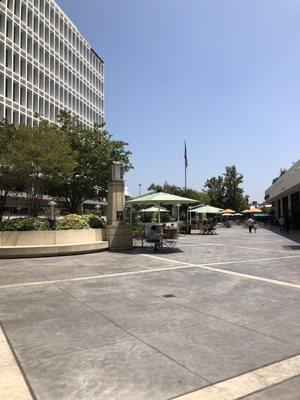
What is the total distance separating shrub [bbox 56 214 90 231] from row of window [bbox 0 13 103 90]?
121ft

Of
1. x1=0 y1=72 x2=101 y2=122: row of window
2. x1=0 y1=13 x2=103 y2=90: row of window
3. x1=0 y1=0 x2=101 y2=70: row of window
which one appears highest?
x1=0 y1=0 x2=101 y2=70: row of window

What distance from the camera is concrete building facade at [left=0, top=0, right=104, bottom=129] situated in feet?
159

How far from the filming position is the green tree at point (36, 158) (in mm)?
17688

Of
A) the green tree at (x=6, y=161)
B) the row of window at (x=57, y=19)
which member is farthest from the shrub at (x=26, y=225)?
the row of window at (x=57, y=19)

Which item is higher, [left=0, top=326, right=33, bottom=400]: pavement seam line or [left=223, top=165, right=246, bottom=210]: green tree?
[left=223, top=165, right=246, bottom=210]: green tree

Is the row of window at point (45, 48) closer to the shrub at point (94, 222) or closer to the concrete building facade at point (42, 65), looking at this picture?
the concrete building facade at point (42, 65)

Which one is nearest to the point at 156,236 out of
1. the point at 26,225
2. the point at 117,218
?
the point at 117,218

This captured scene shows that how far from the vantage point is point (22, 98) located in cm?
5197

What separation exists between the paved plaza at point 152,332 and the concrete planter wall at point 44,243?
3.18m

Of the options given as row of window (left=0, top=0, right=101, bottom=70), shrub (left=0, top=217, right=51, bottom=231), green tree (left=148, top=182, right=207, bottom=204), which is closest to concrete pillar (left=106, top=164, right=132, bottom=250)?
shrub (left=0, top=217, right=51, bottom=231)

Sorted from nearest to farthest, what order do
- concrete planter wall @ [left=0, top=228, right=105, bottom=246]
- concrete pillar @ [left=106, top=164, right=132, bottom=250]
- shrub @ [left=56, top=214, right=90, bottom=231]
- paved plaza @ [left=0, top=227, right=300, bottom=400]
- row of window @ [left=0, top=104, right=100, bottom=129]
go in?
paved plaza @ [left=0, top=227, right=300, bottom=400] < concrete planter wall @ [left=0, top=228, right=105, bottom=246] < shrub @ [left=56, top=214, right=90, bottom=231] < concrete pillar @ [left=106, top=164, right=132, bottom=250] < row of window @ [left=0, top=104, right=100, bottom=129]

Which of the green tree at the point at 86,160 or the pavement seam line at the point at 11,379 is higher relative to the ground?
the green tree at the point at 86,160

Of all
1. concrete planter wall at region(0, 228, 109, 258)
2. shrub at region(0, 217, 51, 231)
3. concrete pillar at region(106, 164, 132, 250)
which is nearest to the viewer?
concrete planter wall at region(0, 228, 109, 258)

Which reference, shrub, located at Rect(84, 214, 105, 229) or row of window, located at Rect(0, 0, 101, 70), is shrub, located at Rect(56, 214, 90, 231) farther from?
row of window, located at Rect(0, 0, 101, 70)
